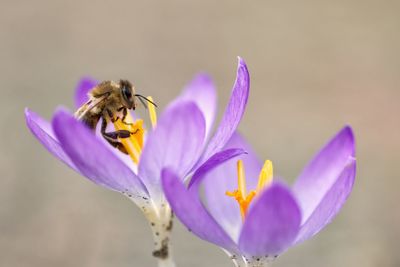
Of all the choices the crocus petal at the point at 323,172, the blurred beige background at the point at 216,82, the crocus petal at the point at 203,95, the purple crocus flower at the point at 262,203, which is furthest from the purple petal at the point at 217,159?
the blurred beige background at the point at 216,82

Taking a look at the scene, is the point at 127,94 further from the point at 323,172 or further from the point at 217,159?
the point at 323,172

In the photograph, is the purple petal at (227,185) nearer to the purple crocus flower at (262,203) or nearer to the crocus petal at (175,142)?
the purple crocus flower at (262,203)

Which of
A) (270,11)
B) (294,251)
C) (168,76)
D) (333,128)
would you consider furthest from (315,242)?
(270,11)

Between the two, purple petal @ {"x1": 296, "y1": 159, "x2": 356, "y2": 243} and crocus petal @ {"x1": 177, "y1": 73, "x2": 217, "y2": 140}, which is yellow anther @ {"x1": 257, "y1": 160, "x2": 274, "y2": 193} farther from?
crocus petal @ {"x1": 177, "y1": 73, "x2": 217, "y2": 140}

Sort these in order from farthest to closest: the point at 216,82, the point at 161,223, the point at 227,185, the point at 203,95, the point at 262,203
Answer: the point at 216,82 < the point at 203,95 < the point at 227,185 < the point at 161,223 < the point at 262,203

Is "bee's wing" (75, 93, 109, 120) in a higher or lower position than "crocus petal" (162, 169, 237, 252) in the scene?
higher

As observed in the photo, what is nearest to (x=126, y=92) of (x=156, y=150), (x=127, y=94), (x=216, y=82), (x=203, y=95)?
(x=127, y=94)

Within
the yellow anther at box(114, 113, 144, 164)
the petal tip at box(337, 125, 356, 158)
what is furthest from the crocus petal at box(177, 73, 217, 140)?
the petal tip at box(337, 125, 356, 158)
